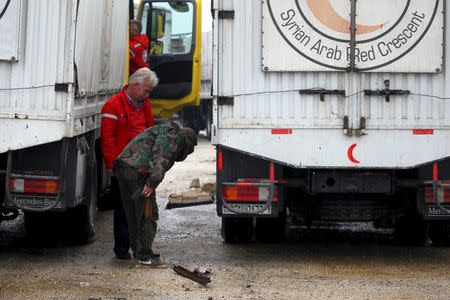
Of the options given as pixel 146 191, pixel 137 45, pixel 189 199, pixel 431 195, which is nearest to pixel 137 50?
pixel 137 45

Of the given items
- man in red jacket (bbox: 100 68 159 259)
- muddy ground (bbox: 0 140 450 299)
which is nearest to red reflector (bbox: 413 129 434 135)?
muddy ground (bbox: 0 140 450 299)

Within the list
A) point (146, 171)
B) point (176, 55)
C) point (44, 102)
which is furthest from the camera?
point (176, 55)

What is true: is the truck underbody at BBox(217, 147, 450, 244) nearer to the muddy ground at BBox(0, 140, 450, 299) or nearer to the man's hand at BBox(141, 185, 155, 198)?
the muddy ground at BBox(0, 140, 450, 299)

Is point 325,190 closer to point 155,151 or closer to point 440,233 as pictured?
point 155,151

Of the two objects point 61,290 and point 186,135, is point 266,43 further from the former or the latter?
point 61,290

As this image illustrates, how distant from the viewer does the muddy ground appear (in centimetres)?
854

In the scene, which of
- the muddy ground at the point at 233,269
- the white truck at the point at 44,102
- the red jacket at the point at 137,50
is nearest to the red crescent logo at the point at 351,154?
the muddy ground at the point at 233,269

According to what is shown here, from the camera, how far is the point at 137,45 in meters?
14.7

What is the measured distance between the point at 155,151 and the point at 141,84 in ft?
2.61

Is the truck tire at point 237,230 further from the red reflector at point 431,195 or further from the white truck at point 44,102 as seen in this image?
the red reflector at point 431,195

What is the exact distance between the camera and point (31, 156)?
9547mm

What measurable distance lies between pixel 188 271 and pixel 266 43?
226cm

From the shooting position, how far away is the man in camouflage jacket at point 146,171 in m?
9.47

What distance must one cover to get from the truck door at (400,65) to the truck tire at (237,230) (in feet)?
5.97
